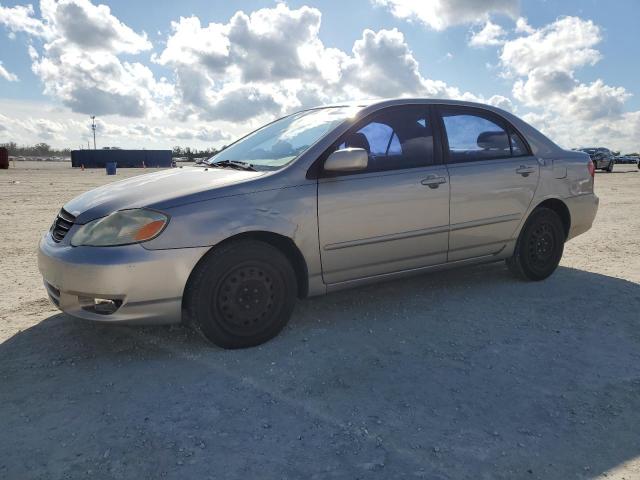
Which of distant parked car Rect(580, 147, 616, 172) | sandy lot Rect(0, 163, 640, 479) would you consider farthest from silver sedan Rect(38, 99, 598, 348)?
distant parked car Rect(580, 147, 616, 172)

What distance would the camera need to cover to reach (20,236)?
6.95 metres

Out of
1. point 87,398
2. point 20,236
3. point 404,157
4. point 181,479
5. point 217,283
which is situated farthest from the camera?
point 20,236

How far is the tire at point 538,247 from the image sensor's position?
4.60 metres

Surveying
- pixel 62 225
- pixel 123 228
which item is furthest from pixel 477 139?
pixel 62 225

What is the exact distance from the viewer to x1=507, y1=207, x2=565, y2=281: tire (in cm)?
460

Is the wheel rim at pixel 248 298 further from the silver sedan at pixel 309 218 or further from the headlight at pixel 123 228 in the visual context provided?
the headlight at pixel 123 228

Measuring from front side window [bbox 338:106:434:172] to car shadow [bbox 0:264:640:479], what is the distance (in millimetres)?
1151

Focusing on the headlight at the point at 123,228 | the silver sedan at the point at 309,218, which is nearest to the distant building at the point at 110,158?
the silver sedan at the point at 309,218

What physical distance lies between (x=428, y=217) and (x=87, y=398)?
258 cm

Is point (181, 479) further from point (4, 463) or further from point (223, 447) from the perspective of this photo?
point (4, 463)

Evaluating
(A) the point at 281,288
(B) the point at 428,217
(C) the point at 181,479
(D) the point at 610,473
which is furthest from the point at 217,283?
(D) the point at 610,473

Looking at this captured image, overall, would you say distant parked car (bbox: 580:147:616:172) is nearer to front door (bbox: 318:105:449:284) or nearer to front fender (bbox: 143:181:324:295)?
front door (bbox: 318:105:449:284)

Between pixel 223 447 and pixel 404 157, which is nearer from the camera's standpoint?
pixel 223 447

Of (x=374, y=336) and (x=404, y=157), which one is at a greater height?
(x=404, y=157)
